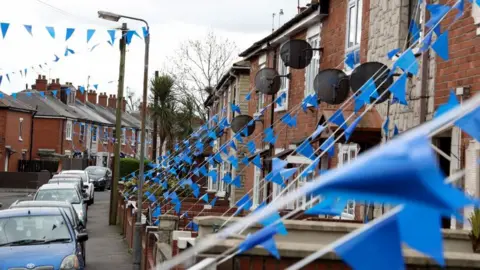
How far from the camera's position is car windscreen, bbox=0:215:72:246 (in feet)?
38.6

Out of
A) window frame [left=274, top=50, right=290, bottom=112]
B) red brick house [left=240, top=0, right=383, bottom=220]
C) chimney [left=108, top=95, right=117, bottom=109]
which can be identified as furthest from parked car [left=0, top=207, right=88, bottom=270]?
chimney [left=108, top=95, right=117, bottom=109]

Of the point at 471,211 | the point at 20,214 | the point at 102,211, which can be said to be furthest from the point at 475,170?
the point at 102,211

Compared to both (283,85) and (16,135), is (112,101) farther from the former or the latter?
(283,85)

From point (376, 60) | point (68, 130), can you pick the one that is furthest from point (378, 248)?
point (68, 130)

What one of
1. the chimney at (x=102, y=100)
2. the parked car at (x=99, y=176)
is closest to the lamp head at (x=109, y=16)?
the parked car at (x=99, y=176)

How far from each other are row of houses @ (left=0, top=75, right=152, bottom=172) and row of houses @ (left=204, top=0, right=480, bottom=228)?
34.9 m

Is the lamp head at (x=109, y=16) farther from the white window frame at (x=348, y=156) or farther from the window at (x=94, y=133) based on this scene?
the window at (x=94, y=133)

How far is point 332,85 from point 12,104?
4406 cm

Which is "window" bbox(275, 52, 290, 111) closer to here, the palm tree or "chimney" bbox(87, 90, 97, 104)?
the palm tree

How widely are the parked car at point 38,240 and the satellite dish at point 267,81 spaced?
221 inches

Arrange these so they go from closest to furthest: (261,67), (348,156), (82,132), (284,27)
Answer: (348,156)
(284,27)
(261,67)
(82,132)

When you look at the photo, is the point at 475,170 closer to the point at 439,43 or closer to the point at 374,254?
the point at 439,43

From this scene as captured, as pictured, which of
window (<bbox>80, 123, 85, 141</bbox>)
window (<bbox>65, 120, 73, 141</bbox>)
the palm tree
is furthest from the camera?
window (<bbox>80, 123, 85, 141</bbox>)

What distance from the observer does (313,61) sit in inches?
637
